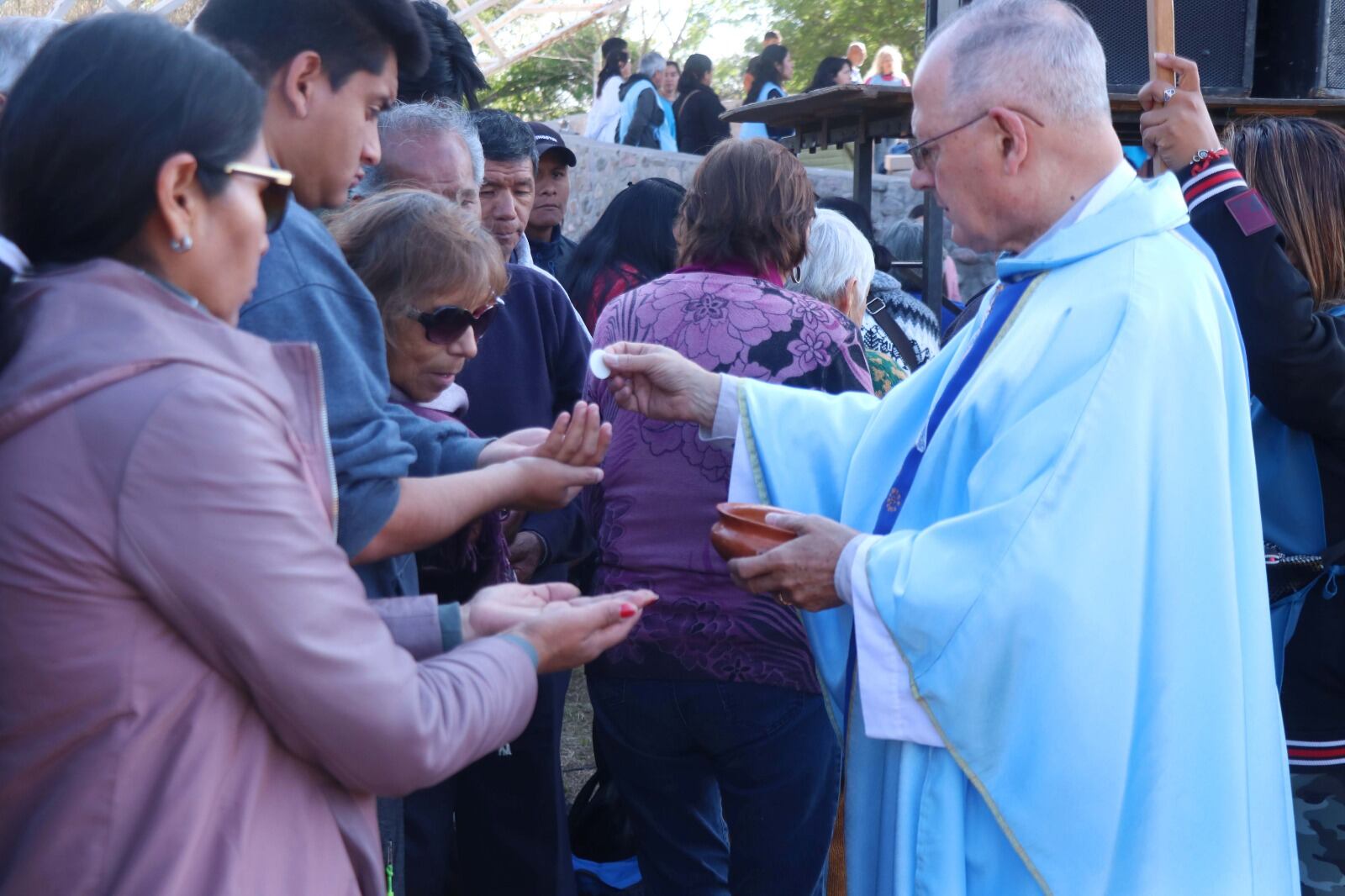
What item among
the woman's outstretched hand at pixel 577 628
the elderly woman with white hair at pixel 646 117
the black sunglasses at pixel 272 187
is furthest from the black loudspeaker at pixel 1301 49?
the elderly woman with white hair at pixel 646 117

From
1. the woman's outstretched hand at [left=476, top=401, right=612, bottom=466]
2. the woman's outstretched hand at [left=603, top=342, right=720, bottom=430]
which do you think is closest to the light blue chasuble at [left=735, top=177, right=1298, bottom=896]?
the woman's outstretched hand at [left=476, top=401, right=612, bottom=466]

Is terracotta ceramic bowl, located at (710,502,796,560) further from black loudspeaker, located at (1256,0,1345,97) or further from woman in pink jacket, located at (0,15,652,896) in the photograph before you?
black loudspeaker, located at (1256,0,1345,97)

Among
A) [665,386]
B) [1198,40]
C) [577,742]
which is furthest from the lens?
[1198,40]

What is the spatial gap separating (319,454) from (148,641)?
30cm

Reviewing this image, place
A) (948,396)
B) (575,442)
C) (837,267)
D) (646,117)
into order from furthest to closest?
(646,117), (837,267), (948,396), (575,442)

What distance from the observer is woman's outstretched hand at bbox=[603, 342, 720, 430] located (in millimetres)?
2822

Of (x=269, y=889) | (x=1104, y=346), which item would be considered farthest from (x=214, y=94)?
(x=1104, y=346)

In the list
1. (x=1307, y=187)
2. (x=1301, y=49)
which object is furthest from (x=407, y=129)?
(x=1301, y=49)

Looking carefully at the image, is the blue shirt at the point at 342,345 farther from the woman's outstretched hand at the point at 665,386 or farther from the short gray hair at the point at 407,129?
the short gray hair at the point at 407,129

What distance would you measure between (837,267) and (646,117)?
9.27 metres

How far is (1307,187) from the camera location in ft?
10.1

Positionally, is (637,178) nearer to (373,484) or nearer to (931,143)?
(931,143)

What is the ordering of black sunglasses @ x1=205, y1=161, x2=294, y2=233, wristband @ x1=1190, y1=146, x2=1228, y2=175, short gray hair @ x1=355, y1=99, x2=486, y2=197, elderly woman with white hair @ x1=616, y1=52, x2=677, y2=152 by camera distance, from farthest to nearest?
1. elderly woman with white hair @ x1=616, y1=52, x2=677, y2=152
2. short gray hair @ x1=355, y1=99, x2=486, y2=197
3. wristband @ x1=1190, y1=146, x2=1228, y2=175
4. black sunglasses @ x1=205, y1=161, x2=294, y2=233

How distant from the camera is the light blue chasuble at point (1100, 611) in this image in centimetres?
217
